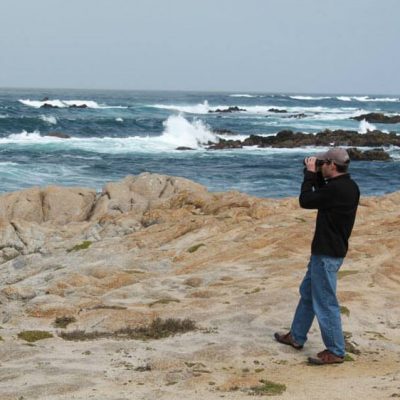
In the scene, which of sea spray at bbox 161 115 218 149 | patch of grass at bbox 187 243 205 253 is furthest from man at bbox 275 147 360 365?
sea spray at bbox 161 115 218 149

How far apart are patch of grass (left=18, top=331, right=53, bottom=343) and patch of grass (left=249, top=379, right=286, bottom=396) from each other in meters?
3.36

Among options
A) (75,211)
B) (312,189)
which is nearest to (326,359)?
(312,189)

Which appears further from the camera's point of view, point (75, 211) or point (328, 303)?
point (75, 211)

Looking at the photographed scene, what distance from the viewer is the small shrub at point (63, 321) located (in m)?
9.83

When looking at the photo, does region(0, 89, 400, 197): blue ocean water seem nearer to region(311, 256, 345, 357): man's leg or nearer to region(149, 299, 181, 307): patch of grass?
region(149, 299, 181, 307): patch of grass

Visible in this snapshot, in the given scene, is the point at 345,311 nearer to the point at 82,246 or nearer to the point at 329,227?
the point at 329,227

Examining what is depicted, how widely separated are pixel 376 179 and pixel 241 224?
25416mm

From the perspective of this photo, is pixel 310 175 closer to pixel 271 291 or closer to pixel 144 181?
pixel 271 291

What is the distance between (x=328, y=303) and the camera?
25.8 ft

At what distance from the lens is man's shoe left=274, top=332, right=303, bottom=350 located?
8398mm

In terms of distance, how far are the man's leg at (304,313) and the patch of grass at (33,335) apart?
3354mm

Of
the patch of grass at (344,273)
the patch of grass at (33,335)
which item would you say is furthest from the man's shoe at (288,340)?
the patch of grass at (344,273)

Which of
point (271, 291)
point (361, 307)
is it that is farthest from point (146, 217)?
point (361, 307)

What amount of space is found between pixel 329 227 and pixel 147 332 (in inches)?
120
